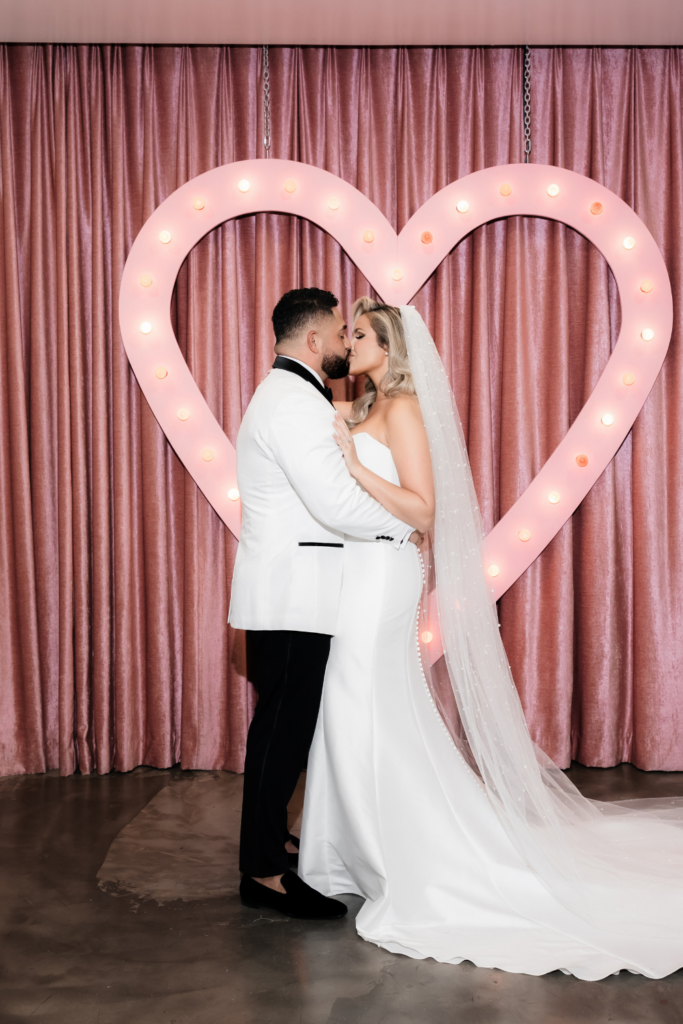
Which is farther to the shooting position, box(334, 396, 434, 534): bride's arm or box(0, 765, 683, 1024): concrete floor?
box(334, 396, 434, 534): bride's arm

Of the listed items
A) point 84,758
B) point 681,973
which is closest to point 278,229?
point 84,758

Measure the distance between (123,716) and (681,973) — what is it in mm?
2198

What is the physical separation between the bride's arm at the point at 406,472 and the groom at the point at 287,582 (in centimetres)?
4

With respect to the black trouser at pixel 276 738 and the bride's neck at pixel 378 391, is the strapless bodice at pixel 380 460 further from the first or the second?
the black trouser at pixel 276 738

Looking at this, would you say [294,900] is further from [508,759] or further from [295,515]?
[295,515]

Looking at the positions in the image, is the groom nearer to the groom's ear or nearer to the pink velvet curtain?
the groom's ear

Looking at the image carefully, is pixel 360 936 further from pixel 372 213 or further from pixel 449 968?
pixel 372 213

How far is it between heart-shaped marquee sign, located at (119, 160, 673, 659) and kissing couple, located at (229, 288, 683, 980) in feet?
2.43

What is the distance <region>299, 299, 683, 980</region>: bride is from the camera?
1.99 m

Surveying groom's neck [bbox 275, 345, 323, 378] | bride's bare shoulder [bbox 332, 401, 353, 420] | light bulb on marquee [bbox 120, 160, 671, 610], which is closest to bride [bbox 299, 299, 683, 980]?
groom's neck [bbox 275, 345, 323, 378]

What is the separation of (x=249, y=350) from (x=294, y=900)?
81.7 inches

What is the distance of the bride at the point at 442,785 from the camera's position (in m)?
1.99

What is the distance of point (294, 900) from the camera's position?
86.3 inches

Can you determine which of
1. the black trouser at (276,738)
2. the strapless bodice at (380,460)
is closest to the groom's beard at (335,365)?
the strapless bodice at (380,460)
